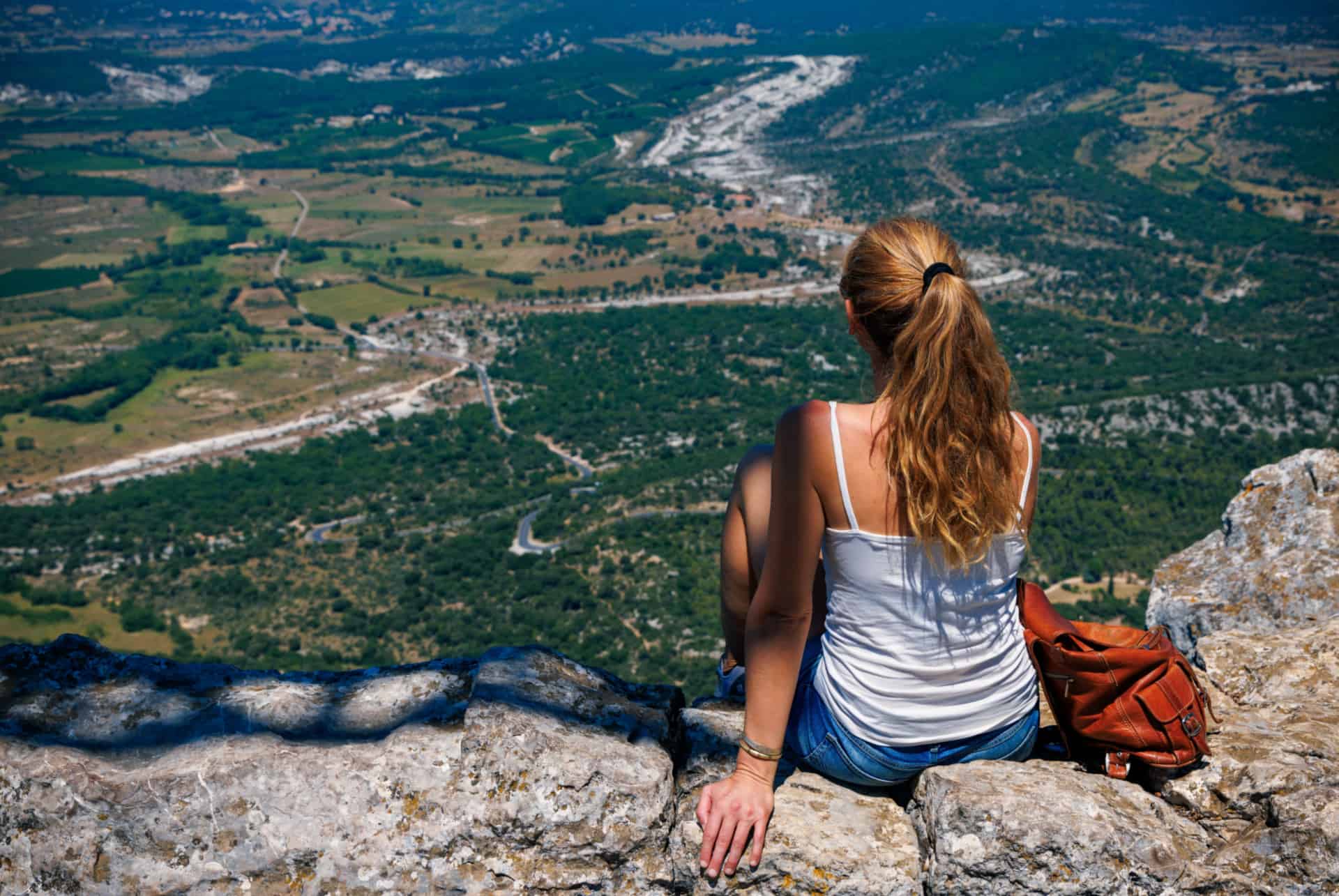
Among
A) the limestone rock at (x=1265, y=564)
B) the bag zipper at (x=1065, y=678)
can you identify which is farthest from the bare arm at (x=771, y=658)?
the limestone rock at (x=1265, y=564)

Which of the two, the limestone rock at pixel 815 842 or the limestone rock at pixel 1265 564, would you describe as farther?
the limestone rock at pixel 1265 564

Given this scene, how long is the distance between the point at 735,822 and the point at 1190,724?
216 cm

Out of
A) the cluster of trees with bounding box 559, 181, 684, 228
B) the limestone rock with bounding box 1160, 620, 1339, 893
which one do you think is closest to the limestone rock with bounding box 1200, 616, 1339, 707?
the limestone rock with bounding box 1160, 620, 1339, 893

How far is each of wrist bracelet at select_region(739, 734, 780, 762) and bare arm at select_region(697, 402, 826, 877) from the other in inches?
0.6

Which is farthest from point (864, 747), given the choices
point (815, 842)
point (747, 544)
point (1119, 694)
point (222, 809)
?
point (222, 809)

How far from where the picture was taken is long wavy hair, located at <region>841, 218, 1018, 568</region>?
429 cm

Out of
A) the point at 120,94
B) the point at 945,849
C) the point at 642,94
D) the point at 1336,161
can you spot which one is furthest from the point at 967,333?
the point at 120,94

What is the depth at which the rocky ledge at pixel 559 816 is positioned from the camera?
450 centimetres

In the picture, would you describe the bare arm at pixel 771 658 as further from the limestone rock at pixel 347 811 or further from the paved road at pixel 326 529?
the paved road at pixel 326 529

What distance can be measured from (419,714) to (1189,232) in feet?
381

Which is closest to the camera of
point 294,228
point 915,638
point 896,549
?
point 896,549

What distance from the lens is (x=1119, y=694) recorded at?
15.4ft

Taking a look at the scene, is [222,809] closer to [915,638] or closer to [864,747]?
[864,747]

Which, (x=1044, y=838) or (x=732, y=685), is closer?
(x=1044, y=838)
